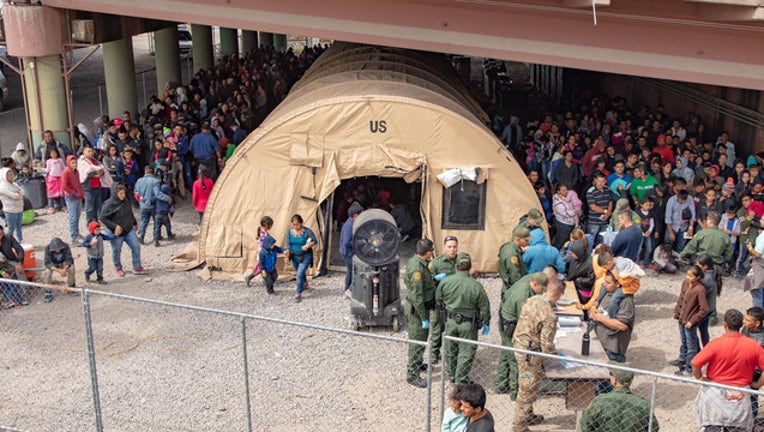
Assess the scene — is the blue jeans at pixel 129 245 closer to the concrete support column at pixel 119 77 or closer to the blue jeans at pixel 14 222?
the blue jeans at pixel 14 222

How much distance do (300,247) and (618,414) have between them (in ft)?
20.7

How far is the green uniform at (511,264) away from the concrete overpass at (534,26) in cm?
366

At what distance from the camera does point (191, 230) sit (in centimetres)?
1591

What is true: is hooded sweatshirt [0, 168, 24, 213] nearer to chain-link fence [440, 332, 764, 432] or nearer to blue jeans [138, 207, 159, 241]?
blue jeans [138, 207, 159, 241]

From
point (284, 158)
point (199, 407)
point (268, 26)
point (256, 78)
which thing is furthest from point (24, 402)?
point (256, 78)

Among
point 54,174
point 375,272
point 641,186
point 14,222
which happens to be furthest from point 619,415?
point 54,174

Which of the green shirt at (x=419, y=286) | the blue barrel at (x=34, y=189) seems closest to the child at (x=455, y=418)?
the green shirt at (x=419, y=286)

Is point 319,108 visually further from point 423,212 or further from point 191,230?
point 191,230

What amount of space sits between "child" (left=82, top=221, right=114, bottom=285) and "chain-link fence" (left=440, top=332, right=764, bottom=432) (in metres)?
5.89

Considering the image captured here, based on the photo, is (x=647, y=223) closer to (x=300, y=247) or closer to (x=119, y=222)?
(x=300, y=247)

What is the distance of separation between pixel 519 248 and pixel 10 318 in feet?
22.7

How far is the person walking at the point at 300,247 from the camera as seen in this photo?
500 inches

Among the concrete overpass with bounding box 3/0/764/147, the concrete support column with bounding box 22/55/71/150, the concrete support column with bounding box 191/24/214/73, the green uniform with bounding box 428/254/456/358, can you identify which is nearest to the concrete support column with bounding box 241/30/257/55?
the concrete support column with bounding box 191/24/214/73

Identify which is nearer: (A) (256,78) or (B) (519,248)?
(B) (519,248)
